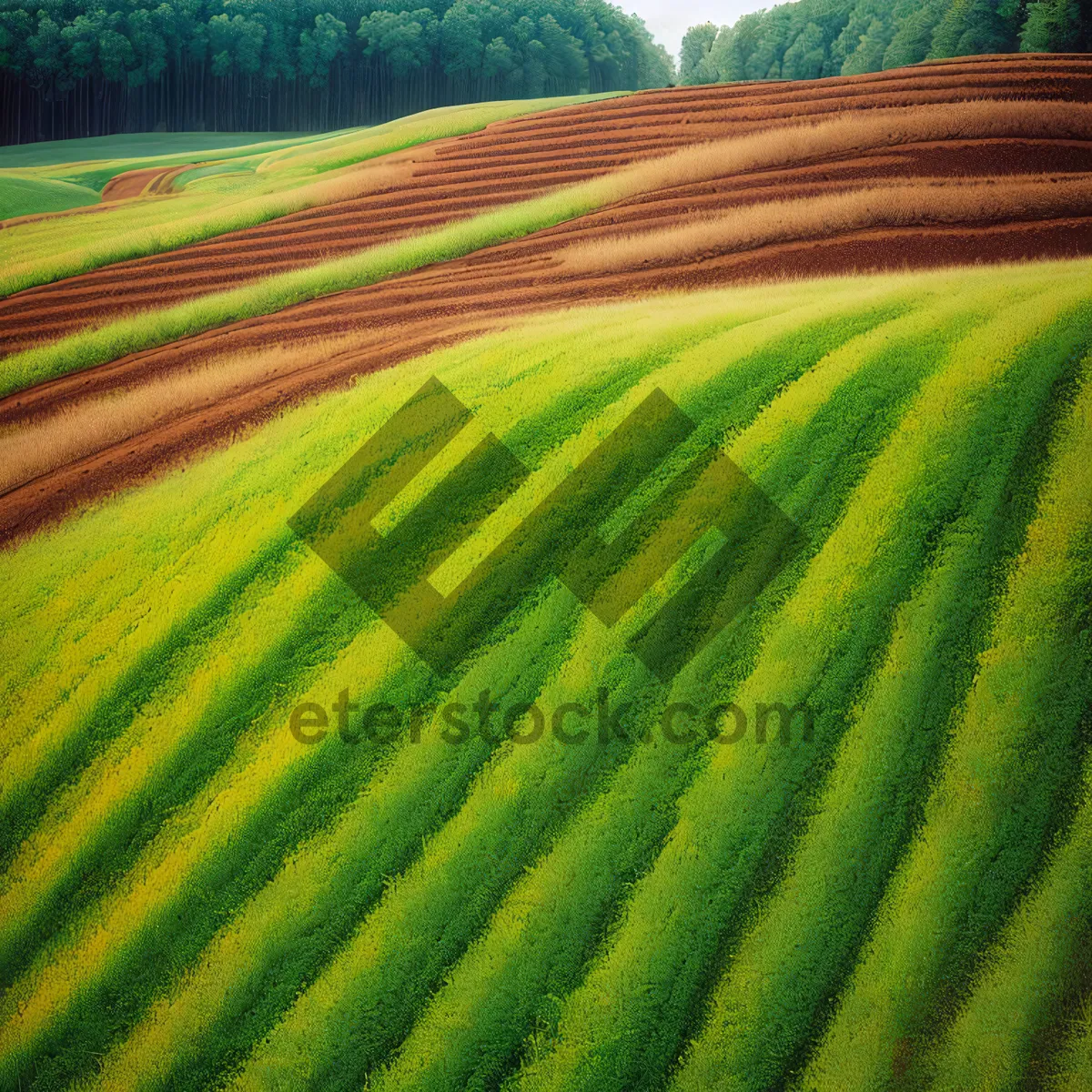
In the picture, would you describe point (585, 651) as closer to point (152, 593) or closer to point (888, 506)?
point (888, 506)

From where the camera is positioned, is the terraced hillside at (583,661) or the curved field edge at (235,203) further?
the curved field edge at (235,203)

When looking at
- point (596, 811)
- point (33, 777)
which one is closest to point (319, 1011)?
point (596, 811)

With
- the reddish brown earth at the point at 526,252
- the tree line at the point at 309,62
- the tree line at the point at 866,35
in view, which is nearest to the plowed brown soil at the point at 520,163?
the reddish brown earth at the point at 526,252

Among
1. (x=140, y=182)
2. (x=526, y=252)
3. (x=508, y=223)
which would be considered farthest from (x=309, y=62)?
A: (x=526, y=252)

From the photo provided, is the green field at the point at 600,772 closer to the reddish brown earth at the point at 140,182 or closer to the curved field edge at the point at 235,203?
the curved field edge at the point at 235,203

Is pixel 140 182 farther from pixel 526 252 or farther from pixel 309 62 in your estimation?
pixel 526 252

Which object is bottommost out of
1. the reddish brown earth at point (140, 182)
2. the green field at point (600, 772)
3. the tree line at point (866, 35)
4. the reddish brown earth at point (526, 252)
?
the green field at point (600, 772)
